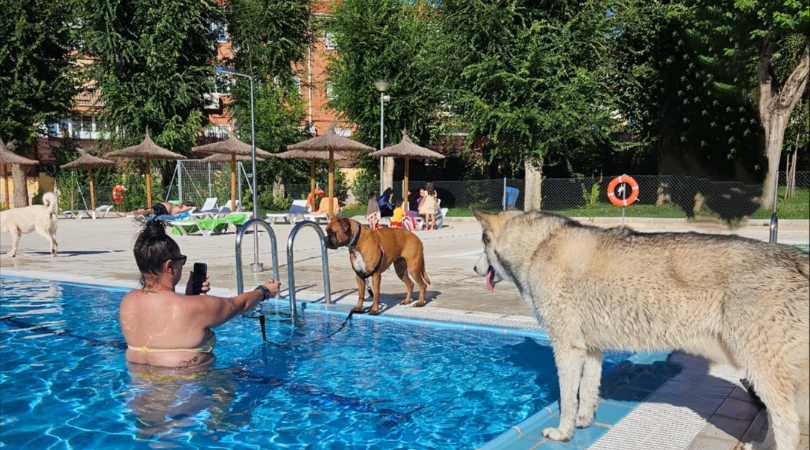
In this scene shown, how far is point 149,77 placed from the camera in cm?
3559

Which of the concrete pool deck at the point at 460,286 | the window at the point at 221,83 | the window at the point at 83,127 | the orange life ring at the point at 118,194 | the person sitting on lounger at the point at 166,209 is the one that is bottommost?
the concrete pool deck at the point at 460,286

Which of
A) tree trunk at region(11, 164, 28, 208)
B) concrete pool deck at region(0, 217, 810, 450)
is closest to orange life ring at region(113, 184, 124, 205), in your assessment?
tree trunk at region(11, 164, 28, 208)

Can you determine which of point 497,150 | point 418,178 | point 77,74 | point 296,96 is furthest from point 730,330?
point 77,74

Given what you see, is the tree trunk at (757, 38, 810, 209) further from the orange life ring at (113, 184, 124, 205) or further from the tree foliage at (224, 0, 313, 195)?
the orange life ring at (113, 184, 124, 205)

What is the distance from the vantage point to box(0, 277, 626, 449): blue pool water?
177 inches

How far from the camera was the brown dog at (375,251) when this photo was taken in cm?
737

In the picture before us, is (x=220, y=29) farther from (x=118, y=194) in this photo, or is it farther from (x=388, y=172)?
(x=388, y=172)

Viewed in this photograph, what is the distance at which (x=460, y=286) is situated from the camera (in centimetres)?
966

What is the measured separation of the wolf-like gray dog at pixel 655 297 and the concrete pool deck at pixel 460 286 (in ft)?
0.61

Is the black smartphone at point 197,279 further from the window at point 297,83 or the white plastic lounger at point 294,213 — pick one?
the window at point 297,83

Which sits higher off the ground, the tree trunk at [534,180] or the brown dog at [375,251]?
the tree trunk at [534,180]

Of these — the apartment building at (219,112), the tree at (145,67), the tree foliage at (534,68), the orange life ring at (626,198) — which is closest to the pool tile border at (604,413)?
the orange life ring at (626,198)

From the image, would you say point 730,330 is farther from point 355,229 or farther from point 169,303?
point 355,229

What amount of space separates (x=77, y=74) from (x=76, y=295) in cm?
3347
